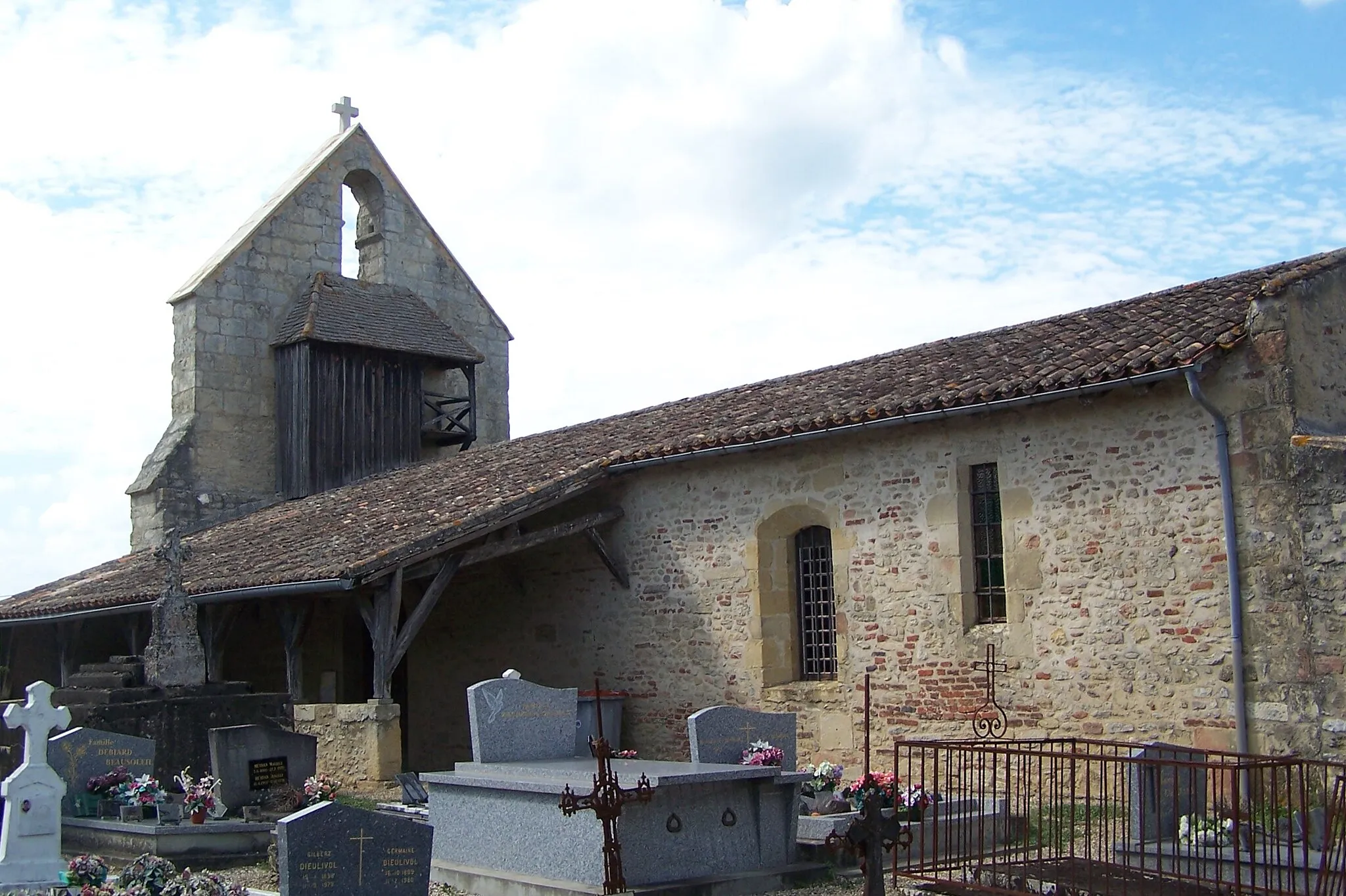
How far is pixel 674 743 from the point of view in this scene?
49.5 ft

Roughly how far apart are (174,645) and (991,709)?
7217 mm

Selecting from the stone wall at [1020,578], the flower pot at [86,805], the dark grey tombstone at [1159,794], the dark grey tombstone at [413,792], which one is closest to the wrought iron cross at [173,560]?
the flower pot at [86,805]

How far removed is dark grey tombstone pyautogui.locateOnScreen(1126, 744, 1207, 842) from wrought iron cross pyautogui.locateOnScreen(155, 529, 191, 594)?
27.7 feet

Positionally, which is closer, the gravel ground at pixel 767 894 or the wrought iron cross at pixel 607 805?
the wrought iron cross at pixel 607 805

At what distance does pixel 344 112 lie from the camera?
84.5 feet

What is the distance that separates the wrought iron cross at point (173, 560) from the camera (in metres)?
12.8

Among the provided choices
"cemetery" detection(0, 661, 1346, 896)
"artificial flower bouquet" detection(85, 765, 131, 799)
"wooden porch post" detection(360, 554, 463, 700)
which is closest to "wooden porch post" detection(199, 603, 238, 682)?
"wooden porch post" detection(360, 554, 463, 700)

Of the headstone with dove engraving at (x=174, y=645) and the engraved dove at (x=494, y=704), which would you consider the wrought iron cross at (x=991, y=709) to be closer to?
the engraved dove at (x=494, y=704)

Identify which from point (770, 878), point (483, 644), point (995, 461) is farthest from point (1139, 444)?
point (483, 644)

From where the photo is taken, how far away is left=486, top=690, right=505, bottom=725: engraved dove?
395 inches

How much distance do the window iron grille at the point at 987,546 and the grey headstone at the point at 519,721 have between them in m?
4.26

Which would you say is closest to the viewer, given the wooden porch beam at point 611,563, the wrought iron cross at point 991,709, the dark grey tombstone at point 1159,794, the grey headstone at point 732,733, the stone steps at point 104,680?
the dark grey tombstone at point 1159,794

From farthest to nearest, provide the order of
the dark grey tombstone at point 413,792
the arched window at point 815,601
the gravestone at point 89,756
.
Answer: the arched window at point 815,601
the dark grey tombstone at point 413,792
the gravestone at point 89,756

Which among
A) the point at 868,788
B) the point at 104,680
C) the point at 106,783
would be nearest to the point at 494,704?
the point at 868,788
